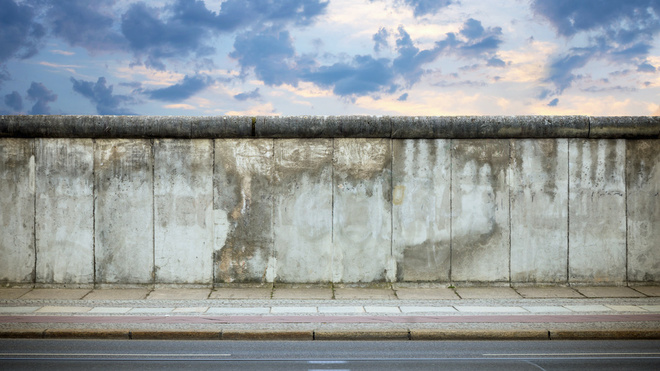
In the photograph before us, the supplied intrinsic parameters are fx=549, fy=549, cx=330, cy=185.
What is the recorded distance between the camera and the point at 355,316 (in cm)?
923

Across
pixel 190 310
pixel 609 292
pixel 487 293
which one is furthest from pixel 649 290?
pixel 190 310

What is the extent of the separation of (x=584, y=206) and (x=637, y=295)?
6.64 ft

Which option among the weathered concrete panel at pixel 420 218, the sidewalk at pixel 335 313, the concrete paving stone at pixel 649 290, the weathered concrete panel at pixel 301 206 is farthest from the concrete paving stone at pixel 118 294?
the concrete paving stone at pixel 649 290

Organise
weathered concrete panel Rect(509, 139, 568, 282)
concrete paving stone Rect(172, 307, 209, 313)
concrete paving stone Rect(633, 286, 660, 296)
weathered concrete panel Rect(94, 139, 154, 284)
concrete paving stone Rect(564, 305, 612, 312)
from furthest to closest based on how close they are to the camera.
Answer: weathered concrete panel Rect(509, 139, 568, 282) → weathered concrete panel Rect(94, 139, 154, 284) → concrete paving stone Rect(633, 286, 660, 296) → concrete paving stone Rect(564, 305, 612, 312) → concrete paving stone Rect(172, 307, 209, 313)

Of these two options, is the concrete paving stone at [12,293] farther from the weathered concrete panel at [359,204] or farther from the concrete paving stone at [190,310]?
the weathered concrete panel at [359,204]

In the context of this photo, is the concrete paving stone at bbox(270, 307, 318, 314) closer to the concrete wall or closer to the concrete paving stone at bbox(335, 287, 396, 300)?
the concrete paving stone at bbox(335, 287, 396, 300)

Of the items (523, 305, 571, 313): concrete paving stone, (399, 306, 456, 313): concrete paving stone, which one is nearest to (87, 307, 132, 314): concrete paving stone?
(399, 306, 456, 313): concrete paving stone

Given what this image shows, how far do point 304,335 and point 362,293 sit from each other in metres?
2.86

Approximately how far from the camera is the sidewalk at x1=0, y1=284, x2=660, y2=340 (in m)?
8.42

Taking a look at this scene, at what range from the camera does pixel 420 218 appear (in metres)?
11.6

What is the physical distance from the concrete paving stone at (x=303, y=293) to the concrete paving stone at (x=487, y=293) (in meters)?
2.70

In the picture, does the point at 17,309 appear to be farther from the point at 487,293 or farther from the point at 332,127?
the point at 487,293

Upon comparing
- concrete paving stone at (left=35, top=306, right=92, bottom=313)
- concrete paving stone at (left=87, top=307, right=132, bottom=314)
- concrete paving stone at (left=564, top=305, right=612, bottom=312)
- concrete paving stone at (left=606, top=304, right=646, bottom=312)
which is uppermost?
concrete paving stone at (left=35, top=306, right=92, bottom=313)

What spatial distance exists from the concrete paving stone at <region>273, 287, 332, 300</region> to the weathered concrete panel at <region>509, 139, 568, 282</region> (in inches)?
158
